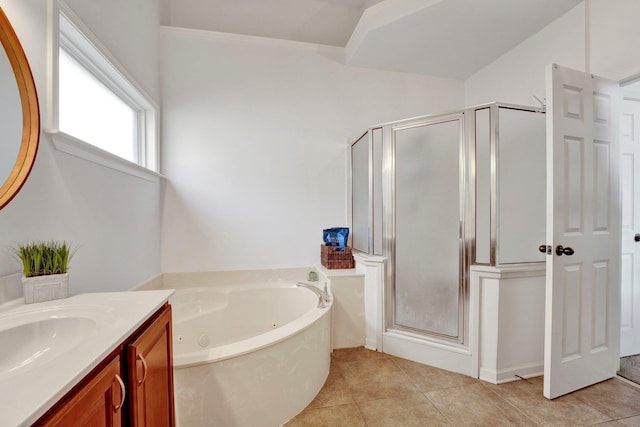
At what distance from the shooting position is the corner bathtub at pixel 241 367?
1234 mm

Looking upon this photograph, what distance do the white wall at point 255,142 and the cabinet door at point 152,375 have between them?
1499 millimetres

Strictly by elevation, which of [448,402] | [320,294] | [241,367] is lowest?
[448,402]

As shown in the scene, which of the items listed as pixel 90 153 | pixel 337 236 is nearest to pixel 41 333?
pixel 90 153

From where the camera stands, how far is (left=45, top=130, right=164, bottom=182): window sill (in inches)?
46.4

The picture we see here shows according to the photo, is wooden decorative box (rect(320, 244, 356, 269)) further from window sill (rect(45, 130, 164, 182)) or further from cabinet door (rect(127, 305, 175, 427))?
window sill (rect(45, 130, 164, 182))

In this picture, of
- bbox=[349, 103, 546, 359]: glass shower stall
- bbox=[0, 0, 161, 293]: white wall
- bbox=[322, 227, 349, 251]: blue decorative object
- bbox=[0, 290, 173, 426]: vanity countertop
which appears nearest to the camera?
bbox=[0, 290, 173, 426]: vanity countertop

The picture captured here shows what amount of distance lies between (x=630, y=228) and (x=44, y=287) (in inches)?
139

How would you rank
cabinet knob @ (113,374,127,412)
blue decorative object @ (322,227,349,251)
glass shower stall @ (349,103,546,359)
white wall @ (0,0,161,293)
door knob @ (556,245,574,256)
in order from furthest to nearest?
blue decorative object @ (322,227,349,251), glass shower stall @ (349,103,546,359), door knob @ (556,245,574,256), white wall @ (0,0,161,293), cabinet knob @ (113,374,127,412)

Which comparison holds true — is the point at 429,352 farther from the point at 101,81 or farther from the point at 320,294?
the point at 101,81

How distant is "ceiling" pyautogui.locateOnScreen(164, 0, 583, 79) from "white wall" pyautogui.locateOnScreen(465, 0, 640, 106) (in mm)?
92

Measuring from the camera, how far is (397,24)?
2158mm

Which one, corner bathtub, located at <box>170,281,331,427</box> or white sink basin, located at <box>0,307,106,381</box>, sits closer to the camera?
white sink basin, located at <box>0,307,106,381</box>

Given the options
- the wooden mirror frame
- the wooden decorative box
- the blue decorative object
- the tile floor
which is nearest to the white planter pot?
the wooden mirror frame

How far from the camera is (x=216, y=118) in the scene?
2.48 metres
